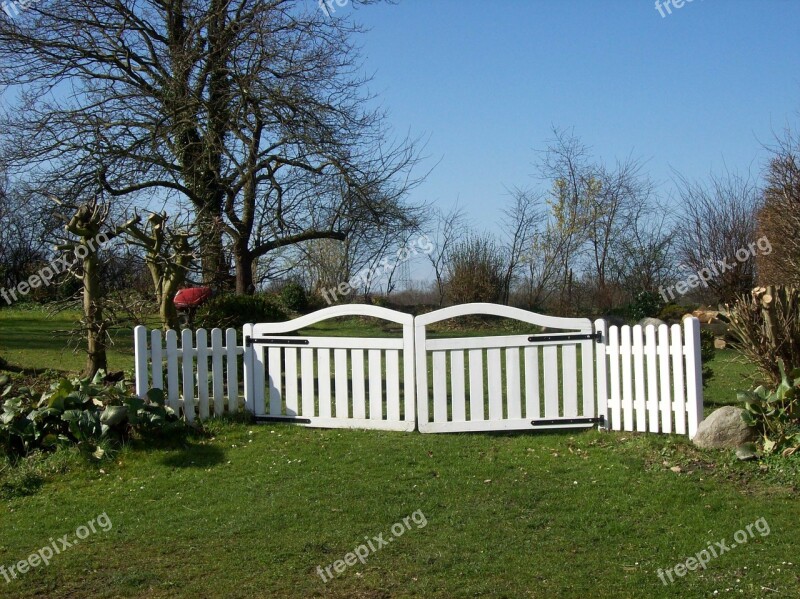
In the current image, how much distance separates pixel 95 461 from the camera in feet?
22.2

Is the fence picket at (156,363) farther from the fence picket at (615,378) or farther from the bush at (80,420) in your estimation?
the fence picket at (615,378)

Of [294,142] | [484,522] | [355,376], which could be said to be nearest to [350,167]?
[294,142]

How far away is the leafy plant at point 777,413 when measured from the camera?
632cm

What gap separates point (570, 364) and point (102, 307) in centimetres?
541

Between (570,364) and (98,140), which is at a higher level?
(98,140)

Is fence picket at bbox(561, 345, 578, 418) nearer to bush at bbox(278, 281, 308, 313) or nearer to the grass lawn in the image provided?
the grass lawn

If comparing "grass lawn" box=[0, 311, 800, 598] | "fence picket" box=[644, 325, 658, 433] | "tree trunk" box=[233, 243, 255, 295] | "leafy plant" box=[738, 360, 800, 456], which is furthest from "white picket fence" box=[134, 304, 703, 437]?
"tree trunk" box=[233, 243, 255, 295]

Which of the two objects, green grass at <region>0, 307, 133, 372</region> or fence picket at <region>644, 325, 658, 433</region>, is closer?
fence picket at <region>644, 325, 658, 433</region>

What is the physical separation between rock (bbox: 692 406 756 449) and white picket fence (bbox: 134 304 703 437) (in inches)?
15.3

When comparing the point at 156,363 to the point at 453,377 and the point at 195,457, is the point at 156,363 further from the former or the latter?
the point at 453,377

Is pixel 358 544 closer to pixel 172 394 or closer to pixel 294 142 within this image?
pixel 172 394

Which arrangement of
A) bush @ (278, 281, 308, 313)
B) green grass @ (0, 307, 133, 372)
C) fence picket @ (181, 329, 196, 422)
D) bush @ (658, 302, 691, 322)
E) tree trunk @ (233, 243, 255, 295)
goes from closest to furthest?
fence picket @ (181, 329, 196, 422) → green grass @ (0, 307, 133, 372) → tree trunk @ (233, 243, 255, 295) → bush @ (658, 302, 691, 322) → bush @ (278, 281, 308, 313)

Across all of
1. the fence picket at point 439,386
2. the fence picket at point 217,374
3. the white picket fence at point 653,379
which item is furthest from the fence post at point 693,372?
the fence picket at point 217,374

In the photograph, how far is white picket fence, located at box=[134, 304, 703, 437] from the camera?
7.39m
